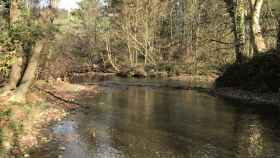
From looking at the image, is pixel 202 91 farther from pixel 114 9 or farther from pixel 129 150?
pixel 114 9

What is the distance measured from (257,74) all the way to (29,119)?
55.9 feet

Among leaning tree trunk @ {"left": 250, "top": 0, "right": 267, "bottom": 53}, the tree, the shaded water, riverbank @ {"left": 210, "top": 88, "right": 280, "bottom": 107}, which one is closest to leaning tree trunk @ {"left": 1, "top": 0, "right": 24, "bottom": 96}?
the tree

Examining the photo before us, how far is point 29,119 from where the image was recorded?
17.0 meters

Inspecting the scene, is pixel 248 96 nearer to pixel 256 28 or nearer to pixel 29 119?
pixel 256 28

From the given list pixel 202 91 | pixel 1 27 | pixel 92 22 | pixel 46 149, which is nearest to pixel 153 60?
pixel 92 22

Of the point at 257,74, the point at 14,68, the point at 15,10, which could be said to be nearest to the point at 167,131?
the point at 14,68

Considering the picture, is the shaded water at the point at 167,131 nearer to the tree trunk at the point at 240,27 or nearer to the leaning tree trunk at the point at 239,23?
the tree trunk at the point at 240,27

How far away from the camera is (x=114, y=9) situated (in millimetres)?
64250

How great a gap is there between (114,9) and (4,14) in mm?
43243

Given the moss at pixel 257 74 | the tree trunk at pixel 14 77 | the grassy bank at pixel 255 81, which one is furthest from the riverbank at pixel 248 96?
the tree trunk at pixel 14 77

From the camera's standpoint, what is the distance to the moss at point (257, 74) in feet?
87.6

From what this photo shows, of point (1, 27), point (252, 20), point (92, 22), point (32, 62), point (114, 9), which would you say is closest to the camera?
point (1, 27)

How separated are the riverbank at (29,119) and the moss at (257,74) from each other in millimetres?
12241

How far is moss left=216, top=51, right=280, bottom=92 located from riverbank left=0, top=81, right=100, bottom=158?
40.2ft
